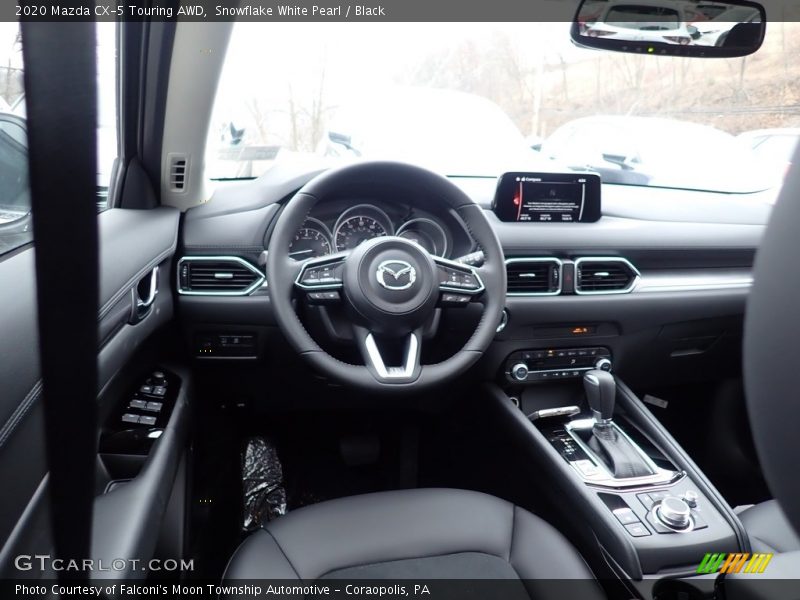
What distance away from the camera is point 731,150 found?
2.88 m

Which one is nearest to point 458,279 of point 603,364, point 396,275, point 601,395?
point 396,275

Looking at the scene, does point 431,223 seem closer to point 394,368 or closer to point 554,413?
point 394,368

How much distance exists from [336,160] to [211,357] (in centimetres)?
85

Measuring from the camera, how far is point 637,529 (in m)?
1.78

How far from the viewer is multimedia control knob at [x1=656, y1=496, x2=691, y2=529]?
1.80 metres

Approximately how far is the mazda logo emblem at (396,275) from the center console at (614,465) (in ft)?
2.47

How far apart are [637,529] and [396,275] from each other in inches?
38.3

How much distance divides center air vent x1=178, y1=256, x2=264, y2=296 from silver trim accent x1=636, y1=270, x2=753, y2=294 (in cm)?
144

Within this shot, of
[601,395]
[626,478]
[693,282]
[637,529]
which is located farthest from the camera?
[693,282]

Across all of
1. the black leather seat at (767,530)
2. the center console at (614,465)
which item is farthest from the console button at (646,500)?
the black leather seat at (767,530)

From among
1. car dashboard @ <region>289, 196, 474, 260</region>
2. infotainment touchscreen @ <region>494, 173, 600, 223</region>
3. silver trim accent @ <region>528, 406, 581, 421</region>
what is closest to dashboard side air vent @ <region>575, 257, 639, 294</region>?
infotainment touchscreen @ <region>494, 173, 600, 223</region>

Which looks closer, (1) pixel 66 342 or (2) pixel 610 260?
(1) pixel 66 342

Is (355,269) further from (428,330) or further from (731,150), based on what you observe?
(731,150)

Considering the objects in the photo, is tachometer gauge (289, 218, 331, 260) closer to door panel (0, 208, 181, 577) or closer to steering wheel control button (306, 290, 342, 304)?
steering wheel control button (306, 290, 342, 304)
